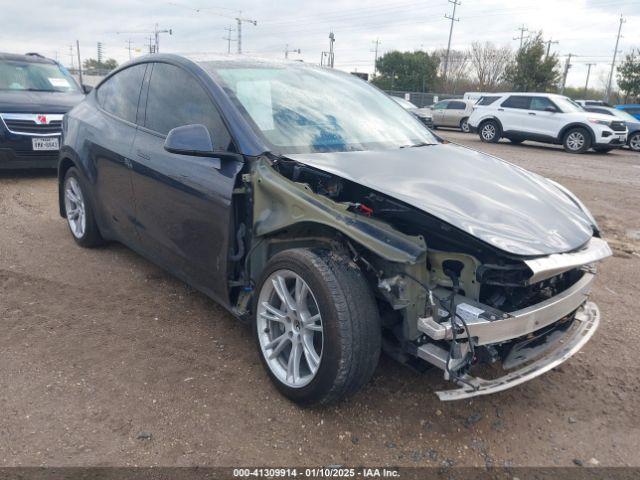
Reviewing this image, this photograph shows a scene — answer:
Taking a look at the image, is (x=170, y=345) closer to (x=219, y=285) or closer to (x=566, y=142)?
(x=219, y=285)

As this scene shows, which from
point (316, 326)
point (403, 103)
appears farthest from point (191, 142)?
point (403, 103)

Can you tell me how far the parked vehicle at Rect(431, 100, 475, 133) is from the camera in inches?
906

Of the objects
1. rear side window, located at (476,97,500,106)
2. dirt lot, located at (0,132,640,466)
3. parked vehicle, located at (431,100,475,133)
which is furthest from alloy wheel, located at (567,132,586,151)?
dirt lot, located at (0,132,640,466)

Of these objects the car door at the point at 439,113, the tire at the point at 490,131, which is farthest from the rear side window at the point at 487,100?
the car door at the point at 439,113

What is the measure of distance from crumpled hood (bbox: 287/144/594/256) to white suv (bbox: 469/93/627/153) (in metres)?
13.6

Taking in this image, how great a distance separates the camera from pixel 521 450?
8.04ft

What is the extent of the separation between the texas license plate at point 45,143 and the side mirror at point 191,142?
17.8 feet

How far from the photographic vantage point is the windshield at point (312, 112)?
3.05 meters

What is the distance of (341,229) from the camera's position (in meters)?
2.41

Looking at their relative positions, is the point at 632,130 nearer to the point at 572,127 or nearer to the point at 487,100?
the point at 572,127

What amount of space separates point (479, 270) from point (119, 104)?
3.08 m

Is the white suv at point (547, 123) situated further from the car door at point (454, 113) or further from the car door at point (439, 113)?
the car door at point (439, 113)

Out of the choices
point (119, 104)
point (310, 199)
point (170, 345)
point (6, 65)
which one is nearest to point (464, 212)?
point (310, 199)

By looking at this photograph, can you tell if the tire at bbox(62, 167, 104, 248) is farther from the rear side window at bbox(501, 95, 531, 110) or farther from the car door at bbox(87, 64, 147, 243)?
the rear side window at bbox(501, 95, 531, 110)
